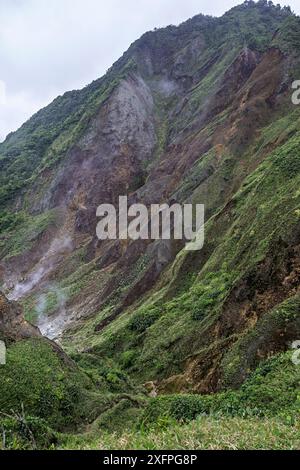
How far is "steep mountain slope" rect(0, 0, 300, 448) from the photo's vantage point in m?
17.7

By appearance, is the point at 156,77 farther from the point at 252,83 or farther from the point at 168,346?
the point at 168,346

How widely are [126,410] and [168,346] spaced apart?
713cm

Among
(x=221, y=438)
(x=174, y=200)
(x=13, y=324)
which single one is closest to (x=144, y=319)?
(x=13, y=324)

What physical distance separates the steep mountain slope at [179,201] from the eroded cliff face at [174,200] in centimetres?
12

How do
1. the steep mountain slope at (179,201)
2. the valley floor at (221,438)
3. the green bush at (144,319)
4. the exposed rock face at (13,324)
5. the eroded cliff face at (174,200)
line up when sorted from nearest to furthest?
the valley floor at (221,438) < the exposed rock face at (13,324) < the steep mountain slope at (179,201) < the eroded cliff face at (174,200) < the green bush at (144,319)

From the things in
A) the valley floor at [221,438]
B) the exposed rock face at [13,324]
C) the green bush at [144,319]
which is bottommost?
the green bush at [144,319]

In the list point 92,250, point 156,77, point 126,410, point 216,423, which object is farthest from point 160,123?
point 216,423

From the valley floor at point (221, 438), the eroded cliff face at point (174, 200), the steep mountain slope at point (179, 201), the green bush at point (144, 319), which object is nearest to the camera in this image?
the valley floor at point (221, 438)

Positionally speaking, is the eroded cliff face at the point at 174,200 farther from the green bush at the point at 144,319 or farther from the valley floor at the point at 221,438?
the valley floor at the point at 221,438

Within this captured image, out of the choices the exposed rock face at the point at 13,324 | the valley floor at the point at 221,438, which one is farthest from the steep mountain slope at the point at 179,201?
the exposed rock face at the point at 13,324

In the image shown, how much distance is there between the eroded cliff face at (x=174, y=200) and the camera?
63.1 ft

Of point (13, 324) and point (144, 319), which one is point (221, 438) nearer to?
point (13, 324)

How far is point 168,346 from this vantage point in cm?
2205

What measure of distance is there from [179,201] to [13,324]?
23901 millimetres
